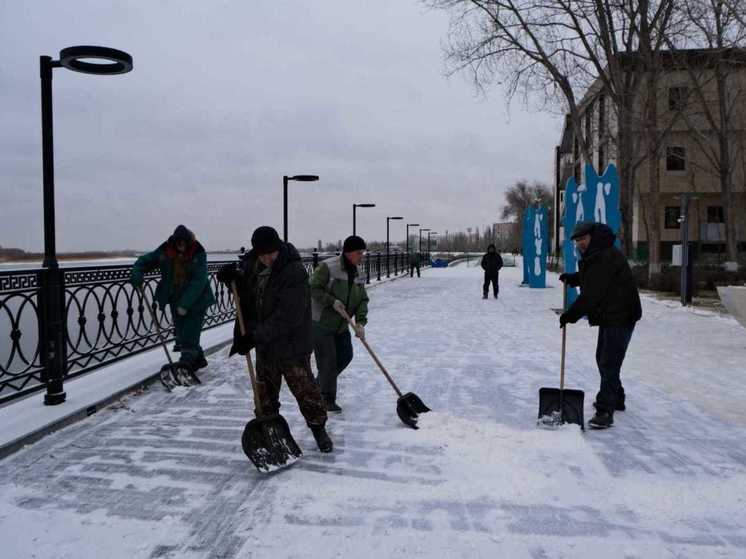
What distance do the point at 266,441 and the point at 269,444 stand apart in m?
0.03

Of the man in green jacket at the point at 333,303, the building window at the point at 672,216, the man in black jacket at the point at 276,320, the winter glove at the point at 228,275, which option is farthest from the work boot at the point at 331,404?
the building window at the point at 672,216

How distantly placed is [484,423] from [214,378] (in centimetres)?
330

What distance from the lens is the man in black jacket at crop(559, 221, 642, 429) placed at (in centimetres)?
473

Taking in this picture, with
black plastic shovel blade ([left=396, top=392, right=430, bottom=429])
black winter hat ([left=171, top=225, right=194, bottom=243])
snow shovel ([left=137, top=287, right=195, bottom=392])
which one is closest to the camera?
black plastic shovel blade ([left=396, top=392, right=430, bottom=429])

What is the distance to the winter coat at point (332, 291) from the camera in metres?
5.14

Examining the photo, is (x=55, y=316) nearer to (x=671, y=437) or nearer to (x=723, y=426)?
(x=671, y=437)

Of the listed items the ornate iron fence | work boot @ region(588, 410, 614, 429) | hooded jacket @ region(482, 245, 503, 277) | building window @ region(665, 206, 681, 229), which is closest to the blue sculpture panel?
hooded jacket @ region(482, 245, 503, 277)

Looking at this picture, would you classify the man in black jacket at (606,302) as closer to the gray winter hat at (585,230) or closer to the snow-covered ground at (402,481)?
the gray winter hat at (585,230)

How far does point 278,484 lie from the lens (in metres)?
3.71

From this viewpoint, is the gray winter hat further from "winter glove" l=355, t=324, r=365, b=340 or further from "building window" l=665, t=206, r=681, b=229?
"building window" l=665, t=206, r=681, b=229

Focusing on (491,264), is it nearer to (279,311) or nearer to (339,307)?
(339,307)

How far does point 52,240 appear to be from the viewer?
5512mm

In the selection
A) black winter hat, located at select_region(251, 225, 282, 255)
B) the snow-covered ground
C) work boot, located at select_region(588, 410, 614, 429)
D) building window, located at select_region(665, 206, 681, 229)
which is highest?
building window, located at select_region(665, 206, 681, 229)

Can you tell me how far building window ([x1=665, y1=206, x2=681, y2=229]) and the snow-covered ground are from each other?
128 ft
